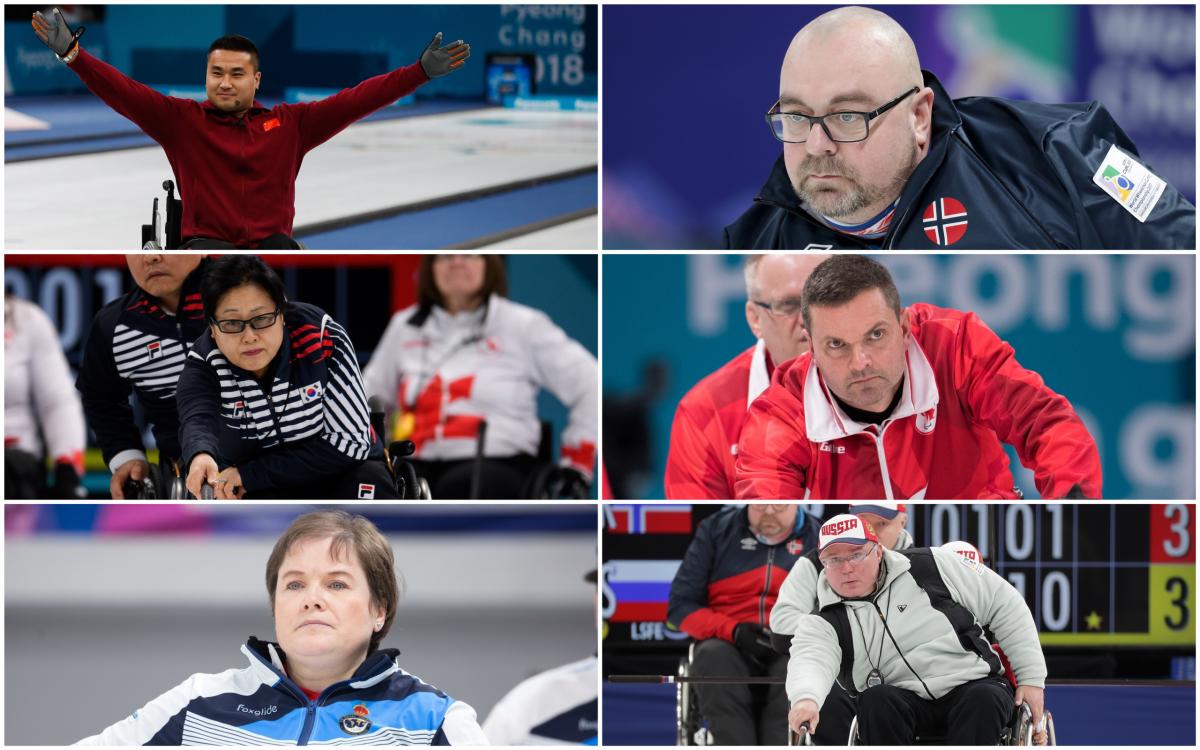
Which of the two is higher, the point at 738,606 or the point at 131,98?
the point at 131,98

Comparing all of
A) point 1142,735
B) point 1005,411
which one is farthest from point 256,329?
point 1142,735

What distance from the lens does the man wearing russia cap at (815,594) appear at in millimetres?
2996

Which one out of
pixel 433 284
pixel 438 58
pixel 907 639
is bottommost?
pixel 907 639

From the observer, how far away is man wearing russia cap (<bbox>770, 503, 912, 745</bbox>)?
2996 millimetres

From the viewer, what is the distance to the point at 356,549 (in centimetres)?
298

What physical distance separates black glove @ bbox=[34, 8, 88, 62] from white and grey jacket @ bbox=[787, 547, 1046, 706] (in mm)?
2169

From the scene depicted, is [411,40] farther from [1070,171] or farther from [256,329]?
[1070,171]

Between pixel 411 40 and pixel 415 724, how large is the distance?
81.0 inches

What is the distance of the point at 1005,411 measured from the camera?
296 cm

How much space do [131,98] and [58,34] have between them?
0.21 m

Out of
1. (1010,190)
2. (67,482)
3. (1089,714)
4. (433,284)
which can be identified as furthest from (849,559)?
(67,482)

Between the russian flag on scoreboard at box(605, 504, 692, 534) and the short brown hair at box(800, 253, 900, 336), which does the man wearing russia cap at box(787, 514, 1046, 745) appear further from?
the short brown hair at box(800, 253, 900, 336)

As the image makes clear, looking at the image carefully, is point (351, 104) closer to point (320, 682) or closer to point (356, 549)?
point (356, 549)

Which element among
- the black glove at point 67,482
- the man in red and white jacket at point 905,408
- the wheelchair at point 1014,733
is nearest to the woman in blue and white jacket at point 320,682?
the black glove at point 67,482
